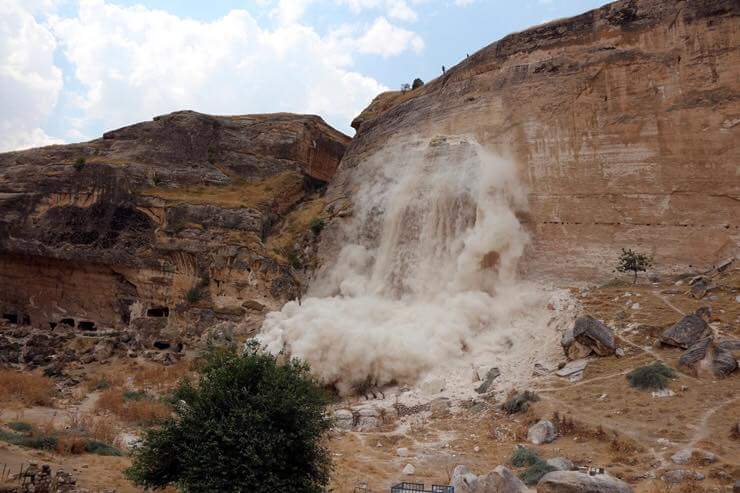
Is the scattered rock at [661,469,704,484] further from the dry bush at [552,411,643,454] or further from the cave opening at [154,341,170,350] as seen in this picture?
the cave opening at [154,341,170,350]

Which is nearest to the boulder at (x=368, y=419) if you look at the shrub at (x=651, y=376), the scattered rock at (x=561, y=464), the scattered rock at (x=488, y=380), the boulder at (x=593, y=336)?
the scattered rock at (x=488, y=380)

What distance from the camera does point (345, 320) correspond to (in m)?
20.7

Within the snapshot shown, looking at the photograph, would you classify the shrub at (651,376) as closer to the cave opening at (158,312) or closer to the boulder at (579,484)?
the boulder at (579,484)

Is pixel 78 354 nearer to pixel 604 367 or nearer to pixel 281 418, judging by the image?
pixel 281 418

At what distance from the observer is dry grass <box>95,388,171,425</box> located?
1625 cm

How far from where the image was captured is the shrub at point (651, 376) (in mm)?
13362

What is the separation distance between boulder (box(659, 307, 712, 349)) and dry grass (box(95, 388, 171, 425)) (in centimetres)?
1338

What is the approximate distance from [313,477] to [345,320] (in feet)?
37.1

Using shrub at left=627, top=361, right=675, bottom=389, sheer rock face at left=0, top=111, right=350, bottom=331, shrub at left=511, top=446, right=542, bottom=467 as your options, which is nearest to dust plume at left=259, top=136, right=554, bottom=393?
sheer rock face at left=0, top=111, right=350, bottom=331

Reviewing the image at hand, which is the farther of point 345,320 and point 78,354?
point 78,354

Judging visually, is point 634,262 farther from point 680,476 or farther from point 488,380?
point 680,476

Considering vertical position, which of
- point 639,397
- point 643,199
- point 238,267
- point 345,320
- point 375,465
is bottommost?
point 375,465

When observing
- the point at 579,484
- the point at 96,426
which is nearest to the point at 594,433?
the point at 579,484

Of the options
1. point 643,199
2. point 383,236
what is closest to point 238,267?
point 383,236
